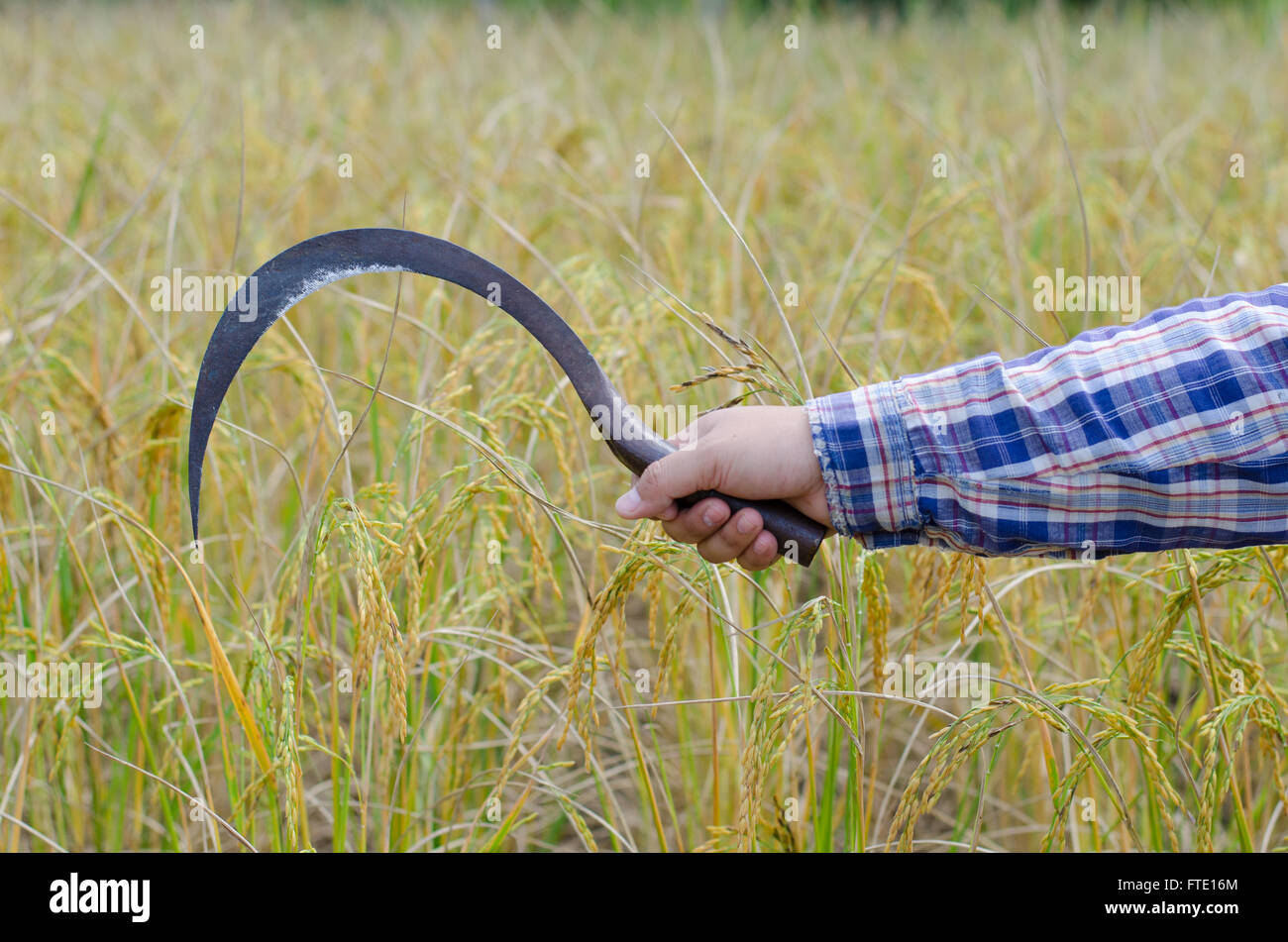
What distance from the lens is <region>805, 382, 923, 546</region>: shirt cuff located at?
973 mm

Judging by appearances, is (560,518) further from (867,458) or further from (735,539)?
(867,458)

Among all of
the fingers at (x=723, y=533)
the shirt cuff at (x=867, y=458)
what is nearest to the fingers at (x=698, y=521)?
the fingers at (x=723, y=533)

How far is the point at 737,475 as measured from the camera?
101 centimetres

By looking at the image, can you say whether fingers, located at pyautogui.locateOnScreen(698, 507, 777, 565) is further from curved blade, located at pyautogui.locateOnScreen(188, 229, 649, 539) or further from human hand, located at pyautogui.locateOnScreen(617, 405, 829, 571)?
curved blade, located at pyautogui.locateOnScreen(188, 229, 649, 539)


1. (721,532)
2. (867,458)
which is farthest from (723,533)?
(867,458)

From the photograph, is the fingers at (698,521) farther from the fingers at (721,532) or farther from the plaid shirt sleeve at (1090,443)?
the plaid shirt sleeve at (1090,443)

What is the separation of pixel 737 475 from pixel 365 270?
40 cm

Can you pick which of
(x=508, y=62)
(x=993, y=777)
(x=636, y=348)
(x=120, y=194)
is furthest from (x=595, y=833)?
(x=508, y=62)

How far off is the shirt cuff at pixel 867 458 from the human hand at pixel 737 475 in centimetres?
2

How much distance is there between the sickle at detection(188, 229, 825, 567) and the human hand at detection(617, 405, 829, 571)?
0.05m

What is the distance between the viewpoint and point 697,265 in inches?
86.8

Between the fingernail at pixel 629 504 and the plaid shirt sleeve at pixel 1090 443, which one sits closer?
the plaid shirt sleeve at pixel 1090 443

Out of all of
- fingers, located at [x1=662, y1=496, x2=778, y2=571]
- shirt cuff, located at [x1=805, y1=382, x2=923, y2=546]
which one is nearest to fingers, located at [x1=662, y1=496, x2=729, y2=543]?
fingers, located at [x1=662, y1=496, x2=778, y2=571]

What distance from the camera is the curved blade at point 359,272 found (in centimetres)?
97
